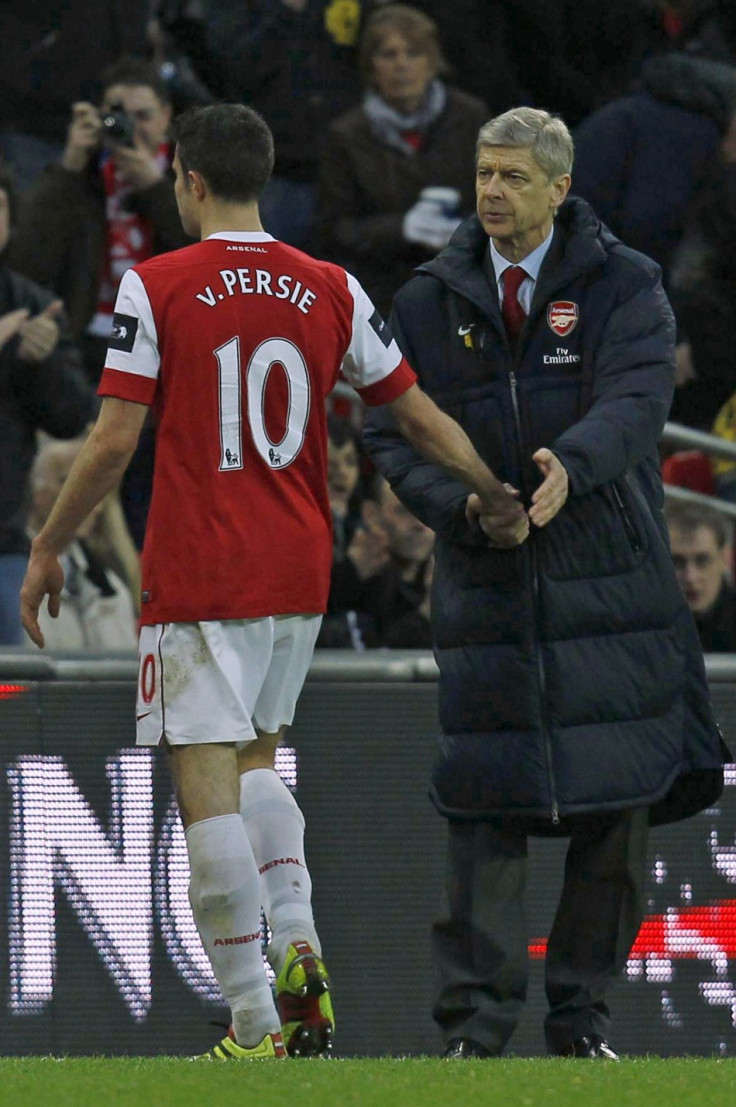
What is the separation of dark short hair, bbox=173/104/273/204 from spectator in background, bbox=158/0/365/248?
14.2 feet

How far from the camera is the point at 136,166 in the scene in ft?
27.3

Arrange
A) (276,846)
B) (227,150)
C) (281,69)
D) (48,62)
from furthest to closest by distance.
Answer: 1. (281,69)
2. (48,62)
3. (276,846)
4. (227,150)

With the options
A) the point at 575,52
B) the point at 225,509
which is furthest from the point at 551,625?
the point at 575,52

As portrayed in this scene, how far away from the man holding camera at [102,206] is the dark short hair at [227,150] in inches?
143

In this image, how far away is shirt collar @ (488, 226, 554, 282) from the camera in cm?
506

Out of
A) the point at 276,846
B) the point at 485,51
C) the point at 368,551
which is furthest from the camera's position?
the point at 485,51

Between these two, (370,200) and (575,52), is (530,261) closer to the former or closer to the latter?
(370,200)

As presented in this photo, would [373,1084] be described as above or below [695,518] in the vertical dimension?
below

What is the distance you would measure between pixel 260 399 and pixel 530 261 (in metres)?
0.87

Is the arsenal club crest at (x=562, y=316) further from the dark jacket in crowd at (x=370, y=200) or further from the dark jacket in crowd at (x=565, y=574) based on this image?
the dark jacket in crowd at (x=370, y=200)

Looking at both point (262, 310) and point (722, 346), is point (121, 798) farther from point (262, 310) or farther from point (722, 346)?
point (722, 346)

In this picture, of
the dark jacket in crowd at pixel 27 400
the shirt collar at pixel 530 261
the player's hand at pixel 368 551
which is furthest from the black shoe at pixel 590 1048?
the dark jacket in crowd at pixel 27 400

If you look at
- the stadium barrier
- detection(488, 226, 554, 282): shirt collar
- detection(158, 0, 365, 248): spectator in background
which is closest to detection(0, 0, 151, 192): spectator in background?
detection(158, 0, 365, 248): spectator in background

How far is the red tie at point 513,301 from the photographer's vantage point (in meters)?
5.05
